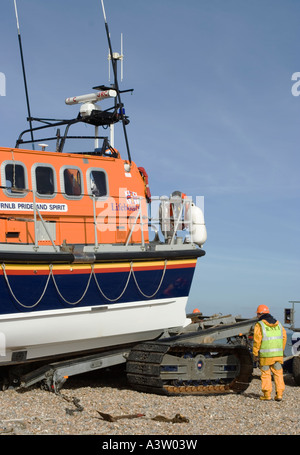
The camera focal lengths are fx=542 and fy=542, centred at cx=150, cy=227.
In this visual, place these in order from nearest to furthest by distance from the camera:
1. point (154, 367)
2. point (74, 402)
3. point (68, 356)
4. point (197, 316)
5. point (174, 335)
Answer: point (74, 402)
point (154, 367)
point (68, 356)
point (174, 335)
point (197, 316)

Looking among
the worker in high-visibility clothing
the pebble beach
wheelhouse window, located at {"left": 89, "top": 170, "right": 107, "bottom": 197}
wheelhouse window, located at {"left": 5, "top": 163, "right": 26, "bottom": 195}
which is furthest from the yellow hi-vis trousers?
wheelhouse window, located at {"left": 5, "top": 163, "right": 26, "bottom": 195}

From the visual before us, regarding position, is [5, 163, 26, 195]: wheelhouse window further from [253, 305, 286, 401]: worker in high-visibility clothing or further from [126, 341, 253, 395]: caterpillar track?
[253, 305, 286, 401]: worker in high-visibility clothing

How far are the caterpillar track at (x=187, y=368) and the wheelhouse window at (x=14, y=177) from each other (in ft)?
11.0

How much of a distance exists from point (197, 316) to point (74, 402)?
536 cm

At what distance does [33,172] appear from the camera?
9117mm

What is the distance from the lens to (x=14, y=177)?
893 centimetres

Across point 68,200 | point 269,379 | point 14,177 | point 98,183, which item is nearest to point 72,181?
point 68,200

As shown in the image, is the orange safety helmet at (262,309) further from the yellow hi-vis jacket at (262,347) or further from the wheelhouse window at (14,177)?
the wheelhouse window at (14,177)

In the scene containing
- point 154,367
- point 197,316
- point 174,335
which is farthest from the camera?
point 197,316

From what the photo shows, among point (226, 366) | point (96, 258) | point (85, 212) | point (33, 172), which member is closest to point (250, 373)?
point (226, 366)

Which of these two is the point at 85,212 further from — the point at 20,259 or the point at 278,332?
the point at 278,332

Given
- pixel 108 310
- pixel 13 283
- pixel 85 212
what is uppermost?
pixel 85 212

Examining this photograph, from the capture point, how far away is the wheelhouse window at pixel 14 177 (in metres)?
8.89

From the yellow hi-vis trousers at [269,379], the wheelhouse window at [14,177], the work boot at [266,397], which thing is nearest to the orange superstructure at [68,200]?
the wheelhouse window at [14,177]
